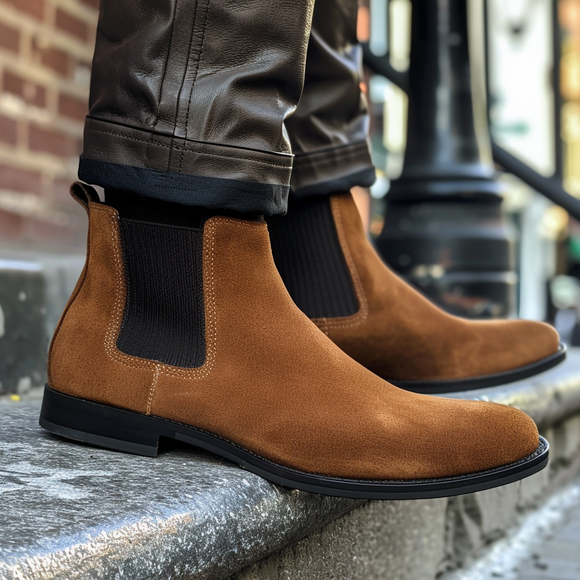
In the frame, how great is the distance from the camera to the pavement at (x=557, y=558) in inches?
54.4

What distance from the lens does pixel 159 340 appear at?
2.85 feet

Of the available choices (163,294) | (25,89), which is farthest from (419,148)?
(163,294)

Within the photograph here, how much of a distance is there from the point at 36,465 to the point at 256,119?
0.40 metres

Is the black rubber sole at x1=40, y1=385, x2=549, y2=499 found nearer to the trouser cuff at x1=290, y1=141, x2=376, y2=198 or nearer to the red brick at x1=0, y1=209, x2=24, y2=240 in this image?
the trouser cuff at x1=290, y1=141, x2=376, y2=198

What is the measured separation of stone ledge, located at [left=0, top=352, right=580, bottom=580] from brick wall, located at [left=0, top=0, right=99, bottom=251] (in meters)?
0.72

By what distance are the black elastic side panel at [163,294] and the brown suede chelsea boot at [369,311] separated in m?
0.30

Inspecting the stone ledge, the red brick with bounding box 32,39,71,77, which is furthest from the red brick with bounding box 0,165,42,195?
the stone ledge

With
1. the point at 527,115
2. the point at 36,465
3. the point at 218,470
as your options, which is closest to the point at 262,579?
the point at 218,470

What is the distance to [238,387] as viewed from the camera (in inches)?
32.4

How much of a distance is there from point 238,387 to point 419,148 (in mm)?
1484

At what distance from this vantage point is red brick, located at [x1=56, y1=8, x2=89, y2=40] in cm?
180

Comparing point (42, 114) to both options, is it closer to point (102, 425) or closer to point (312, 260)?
point (312, 260)

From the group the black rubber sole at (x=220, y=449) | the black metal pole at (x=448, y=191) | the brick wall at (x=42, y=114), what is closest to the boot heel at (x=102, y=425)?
the black rubber sole at (x=220, y=449)

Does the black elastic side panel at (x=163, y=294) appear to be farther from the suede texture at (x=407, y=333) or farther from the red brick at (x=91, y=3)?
the red brick at (x=91, y=3)
